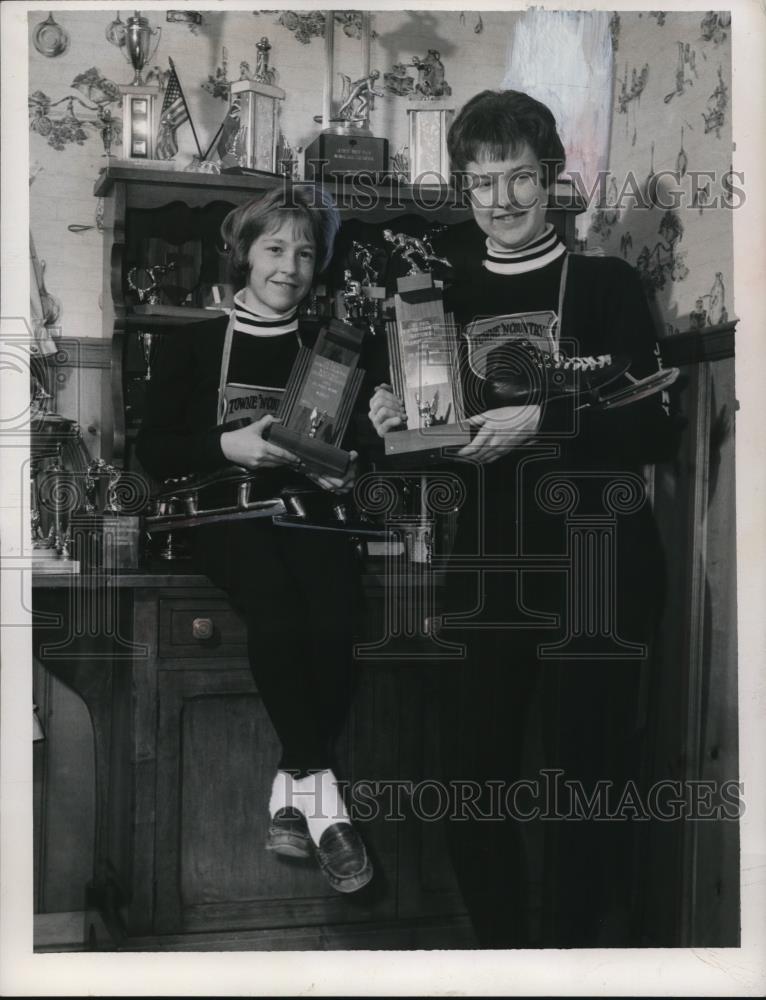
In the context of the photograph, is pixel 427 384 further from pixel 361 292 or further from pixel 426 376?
pixel 361 292

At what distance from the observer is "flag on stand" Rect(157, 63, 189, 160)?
2357 millimetres

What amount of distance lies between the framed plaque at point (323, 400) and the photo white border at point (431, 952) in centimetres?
57

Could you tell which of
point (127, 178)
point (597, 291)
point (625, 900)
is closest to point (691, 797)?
point (625, 900)

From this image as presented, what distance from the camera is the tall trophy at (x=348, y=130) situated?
2371mm

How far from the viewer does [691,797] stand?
238 centimetres

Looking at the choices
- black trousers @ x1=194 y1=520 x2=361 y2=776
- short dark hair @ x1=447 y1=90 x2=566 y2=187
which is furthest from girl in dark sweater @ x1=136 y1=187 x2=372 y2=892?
short dark hair @ x1=447 y1=90 x2=566 y2=187

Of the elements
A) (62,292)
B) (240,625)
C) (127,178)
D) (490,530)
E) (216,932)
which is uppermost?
(127,178)

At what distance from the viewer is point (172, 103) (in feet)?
7.73

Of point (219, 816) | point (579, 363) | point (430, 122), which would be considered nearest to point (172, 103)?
point (430, 122)

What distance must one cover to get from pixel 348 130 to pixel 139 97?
456 mm

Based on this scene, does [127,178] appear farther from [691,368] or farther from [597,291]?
[691,368]

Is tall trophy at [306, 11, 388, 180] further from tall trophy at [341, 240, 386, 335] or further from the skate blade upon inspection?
the skate blade

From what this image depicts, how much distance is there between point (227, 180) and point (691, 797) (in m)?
1.68

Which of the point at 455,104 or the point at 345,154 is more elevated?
the point at 455,104
